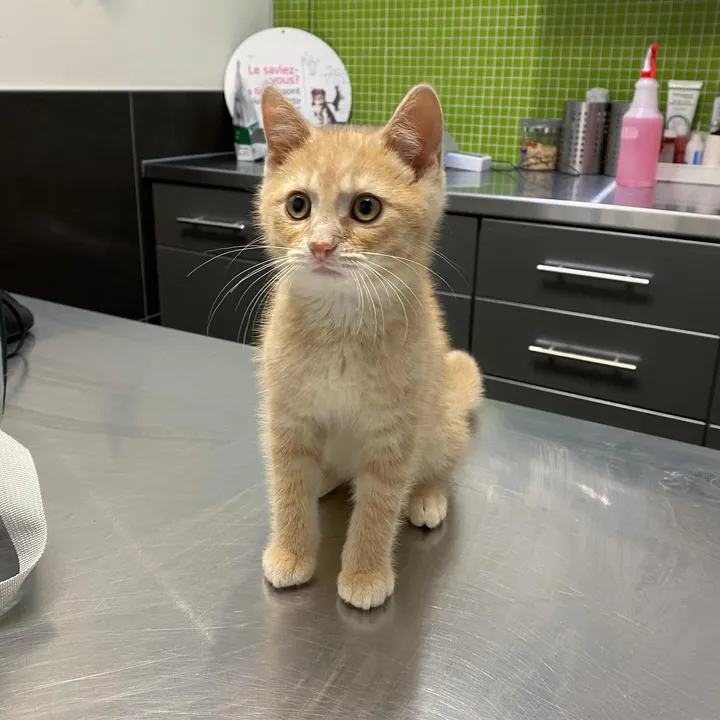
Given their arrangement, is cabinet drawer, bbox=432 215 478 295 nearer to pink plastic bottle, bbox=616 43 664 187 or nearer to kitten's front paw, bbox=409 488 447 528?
pink plastic bottle, bbox=616 43 664 187

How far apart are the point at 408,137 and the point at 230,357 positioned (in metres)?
0.58

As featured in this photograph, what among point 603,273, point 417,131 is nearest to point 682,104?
point 603,273

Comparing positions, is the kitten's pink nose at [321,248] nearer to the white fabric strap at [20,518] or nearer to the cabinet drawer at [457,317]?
the white fabric strap at [20,518]

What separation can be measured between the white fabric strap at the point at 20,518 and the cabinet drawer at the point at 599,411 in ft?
4.18

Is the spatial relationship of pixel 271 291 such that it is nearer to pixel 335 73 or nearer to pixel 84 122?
pixel 84 122

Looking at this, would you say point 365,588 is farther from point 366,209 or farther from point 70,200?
point 70,200

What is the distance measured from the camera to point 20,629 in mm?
603

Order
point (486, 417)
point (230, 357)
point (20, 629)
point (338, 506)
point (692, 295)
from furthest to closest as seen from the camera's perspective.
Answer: point (692, 295) → point (230, 357) → point (486, 417) → point (338, 506) → point (20, 629)

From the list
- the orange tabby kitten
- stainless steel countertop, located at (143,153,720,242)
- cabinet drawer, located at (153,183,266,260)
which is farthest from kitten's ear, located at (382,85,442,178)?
cabinet drawer, located at (153,183,266,260)

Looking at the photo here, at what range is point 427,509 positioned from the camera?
77cm

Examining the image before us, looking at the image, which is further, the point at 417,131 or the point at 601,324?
the point at 601,324

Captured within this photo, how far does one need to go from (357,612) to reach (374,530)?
0.08 meters

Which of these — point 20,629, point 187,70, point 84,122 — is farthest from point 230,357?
point 187,70

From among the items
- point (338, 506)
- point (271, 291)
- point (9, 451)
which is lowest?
point (338, 506)
